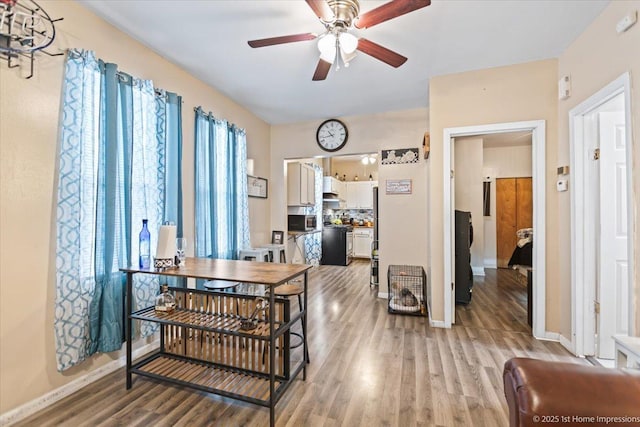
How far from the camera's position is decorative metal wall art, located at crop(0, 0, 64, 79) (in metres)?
1.61

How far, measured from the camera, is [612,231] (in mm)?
2320

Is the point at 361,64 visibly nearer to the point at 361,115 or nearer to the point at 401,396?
the point at 361,115

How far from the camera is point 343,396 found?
75.9 inches

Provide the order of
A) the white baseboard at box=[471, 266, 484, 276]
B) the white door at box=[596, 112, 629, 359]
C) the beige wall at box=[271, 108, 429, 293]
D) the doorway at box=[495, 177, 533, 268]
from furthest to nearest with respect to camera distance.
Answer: the doorway at box=[495, 177, 533, 268], the white baseboard at box=[471, 266, 484, 276], the beige wall at box=[271, 108, 429, 293], the white door at box=[596, 112, 629, 359]

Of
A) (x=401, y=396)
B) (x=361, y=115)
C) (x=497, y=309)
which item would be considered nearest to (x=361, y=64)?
(x=361, y=115)

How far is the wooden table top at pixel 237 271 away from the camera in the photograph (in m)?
1.71

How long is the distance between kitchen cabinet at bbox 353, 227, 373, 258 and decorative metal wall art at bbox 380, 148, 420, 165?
3340 mm

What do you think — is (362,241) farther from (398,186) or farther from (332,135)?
(332,135)

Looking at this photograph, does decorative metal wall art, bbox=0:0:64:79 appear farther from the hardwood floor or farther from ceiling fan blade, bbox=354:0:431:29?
the hardwood floor

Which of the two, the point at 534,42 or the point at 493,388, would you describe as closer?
the point at 493,388

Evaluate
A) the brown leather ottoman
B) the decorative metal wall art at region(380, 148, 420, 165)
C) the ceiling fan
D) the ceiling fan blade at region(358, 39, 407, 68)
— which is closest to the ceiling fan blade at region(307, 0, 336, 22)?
the ceiling fan

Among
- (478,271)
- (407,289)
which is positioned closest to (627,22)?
(407,289)

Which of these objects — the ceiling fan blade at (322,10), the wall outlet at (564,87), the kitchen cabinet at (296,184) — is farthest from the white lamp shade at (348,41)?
the kitchen cabinet at (296,184)

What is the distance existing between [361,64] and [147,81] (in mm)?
1997
